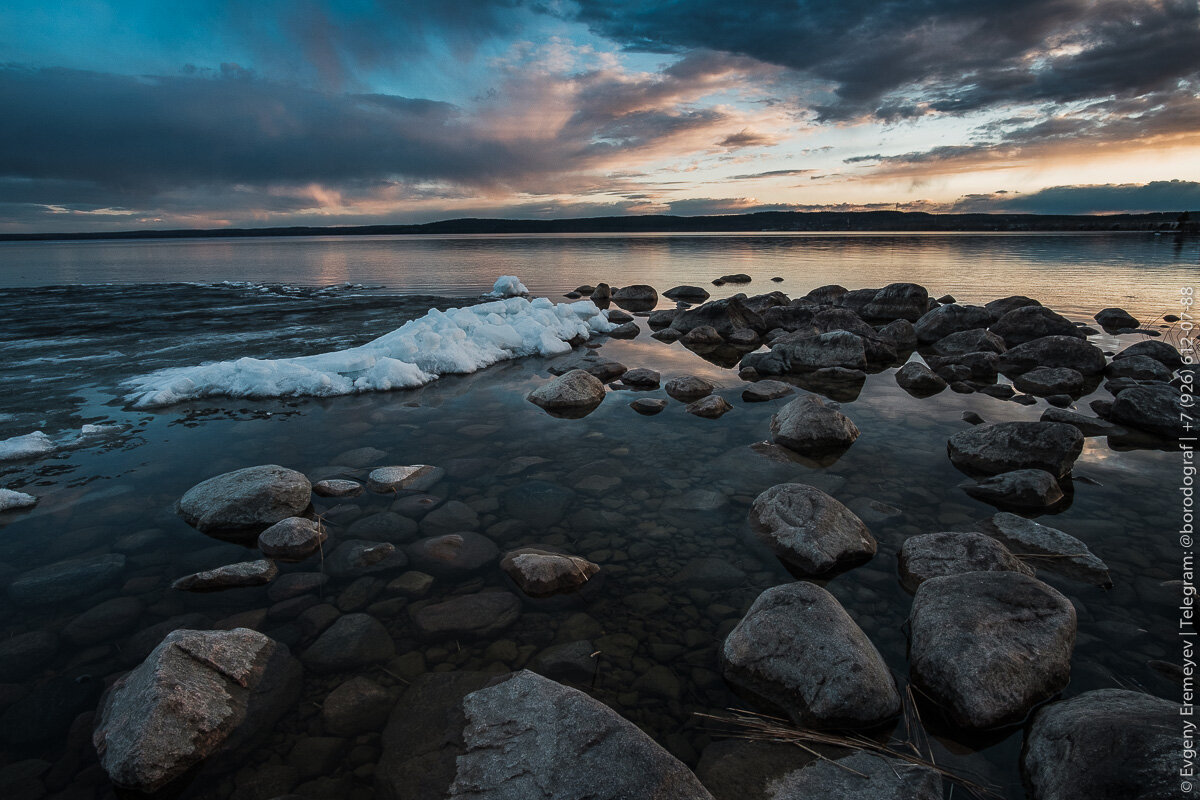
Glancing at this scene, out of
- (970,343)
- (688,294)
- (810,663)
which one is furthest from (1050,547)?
(688,294)

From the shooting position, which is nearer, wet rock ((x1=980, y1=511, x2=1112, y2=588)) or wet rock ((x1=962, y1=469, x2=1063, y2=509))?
wet rock ((x1=980, y1=511, x2=1112, y2=588))

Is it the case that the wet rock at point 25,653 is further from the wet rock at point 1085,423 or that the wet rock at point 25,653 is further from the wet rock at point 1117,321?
the wet rock at point 1117,321

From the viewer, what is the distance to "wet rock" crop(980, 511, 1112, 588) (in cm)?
486

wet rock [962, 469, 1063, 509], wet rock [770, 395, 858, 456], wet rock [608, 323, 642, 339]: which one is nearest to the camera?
wet rock [962, 469, 1063, 509]

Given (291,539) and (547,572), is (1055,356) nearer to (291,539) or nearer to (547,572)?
(547,572)

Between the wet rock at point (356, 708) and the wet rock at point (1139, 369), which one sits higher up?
the wet rock at point (1139, 369)

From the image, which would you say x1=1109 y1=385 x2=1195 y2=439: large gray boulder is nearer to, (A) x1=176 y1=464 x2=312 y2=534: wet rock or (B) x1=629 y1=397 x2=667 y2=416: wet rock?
(B) x1=629 y1=397 x2=667 y2=416: wet rock

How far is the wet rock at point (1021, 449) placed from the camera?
6883 millimetres

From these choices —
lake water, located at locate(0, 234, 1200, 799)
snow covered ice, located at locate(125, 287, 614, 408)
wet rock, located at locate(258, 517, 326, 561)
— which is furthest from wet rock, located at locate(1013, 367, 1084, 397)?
wet rock, located at locate(258, 517, 326, 561)

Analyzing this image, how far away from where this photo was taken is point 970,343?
14.4 meters

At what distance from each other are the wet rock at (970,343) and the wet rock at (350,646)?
14835 mm

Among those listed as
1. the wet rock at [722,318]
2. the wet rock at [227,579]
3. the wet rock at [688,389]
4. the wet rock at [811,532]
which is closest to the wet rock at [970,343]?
the wet rock at [722,318]

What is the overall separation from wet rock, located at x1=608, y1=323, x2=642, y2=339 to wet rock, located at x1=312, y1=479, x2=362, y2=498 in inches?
478

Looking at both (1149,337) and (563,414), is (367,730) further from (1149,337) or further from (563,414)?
(1149,337)
